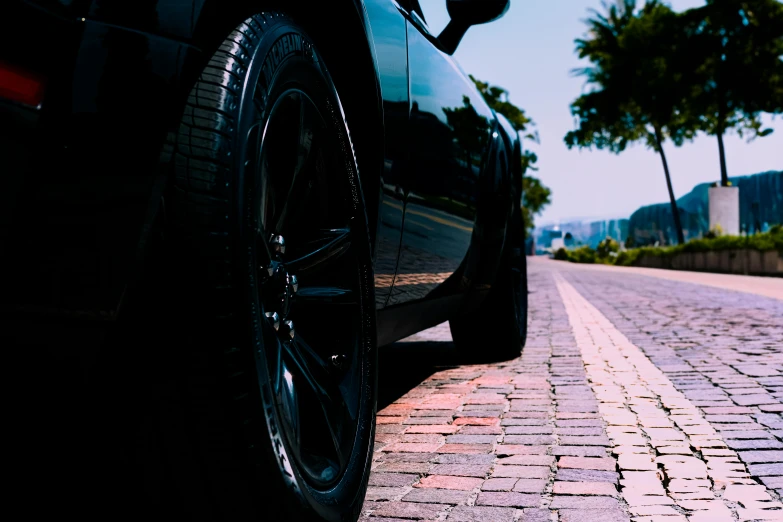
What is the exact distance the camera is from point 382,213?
7.95ft

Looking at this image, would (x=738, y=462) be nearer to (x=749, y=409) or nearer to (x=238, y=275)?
(x=749, y=409)

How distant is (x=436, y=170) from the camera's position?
295 centimetres

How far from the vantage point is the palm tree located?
3866 cm

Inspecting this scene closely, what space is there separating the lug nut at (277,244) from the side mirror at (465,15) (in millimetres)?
1823

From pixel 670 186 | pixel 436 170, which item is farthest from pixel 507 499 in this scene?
pixel 670 186

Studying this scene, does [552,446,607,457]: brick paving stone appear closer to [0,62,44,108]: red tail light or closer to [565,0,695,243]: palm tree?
[0,62,44,108]: red tail light

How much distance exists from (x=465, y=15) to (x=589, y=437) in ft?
5.20

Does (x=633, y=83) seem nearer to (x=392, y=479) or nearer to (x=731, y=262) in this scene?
(x=731, y=262)

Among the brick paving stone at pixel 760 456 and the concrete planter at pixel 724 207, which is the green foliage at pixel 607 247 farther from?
the brick paving stone at pixel 760 456

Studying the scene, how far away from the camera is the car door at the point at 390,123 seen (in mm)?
2355

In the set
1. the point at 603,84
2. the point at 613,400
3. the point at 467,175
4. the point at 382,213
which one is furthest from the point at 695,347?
the point at 603,84

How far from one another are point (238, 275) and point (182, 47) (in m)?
0.35

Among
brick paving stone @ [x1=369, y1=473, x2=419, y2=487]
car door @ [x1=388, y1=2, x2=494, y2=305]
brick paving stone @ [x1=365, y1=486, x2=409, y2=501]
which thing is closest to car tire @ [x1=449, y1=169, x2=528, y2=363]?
car door @ [x1=388, y1=2, x2=494, y2=305]

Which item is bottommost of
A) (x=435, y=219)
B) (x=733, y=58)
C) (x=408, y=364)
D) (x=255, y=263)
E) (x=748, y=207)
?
(x=408, y=364)
